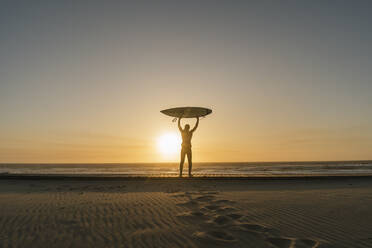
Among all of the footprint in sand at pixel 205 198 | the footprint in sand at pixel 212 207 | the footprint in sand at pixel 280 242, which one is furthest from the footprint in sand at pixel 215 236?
the footprint in sand at pixel 205 198

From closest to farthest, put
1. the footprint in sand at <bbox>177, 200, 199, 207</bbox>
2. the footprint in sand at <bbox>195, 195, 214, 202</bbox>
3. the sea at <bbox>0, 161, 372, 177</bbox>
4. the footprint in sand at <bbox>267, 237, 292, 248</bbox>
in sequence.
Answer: the footprint in sand at <bbox>267, 237, 292, 248</bbox> < the footprint in sand at <bbox>177, 200, 199, 207</bbox> < the footprint in sand at <bbox>195, 195, 214, 202</bbox> < the sea at <bbox>0, 161, 372, 177</bbox>

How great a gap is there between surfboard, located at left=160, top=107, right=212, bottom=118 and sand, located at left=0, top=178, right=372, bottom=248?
5743mm

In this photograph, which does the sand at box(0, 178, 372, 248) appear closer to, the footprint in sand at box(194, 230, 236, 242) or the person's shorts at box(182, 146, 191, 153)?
the footprint in sand at box(194, 230, 236, 242)

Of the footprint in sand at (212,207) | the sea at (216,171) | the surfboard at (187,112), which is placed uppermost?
the surfboard at (187,112)

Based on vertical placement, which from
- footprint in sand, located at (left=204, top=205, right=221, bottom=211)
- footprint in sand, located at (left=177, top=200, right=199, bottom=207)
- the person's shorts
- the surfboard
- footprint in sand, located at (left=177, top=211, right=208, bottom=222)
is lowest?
footprint in sand, located at (left=177, top=200, right=199, bottom=207)

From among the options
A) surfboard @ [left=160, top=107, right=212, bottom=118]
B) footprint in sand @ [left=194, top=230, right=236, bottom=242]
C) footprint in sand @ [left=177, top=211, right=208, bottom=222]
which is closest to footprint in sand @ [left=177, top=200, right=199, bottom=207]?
footprint in sand @ [left=177, top=211, right=208, bottom=222]

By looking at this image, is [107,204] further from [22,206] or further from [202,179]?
[202,179]

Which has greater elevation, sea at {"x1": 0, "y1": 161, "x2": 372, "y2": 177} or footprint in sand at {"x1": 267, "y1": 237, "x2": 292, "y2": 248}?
footprint in sand at {"x1": 267, "y1": 237, "x2": 292, "y2": 248}

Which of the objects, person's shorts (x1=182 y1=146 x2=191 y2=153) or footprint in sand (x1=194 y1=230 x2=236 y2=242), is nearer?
footprint in sand (x1=194 y1=230 x2=236 y2=242)

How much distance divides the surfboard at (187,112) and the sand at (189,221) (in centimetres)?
574

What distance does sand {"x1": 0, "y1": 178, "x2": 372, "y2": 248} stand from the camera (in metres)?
3.00

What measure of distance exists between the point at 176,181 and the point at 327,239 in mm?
5687

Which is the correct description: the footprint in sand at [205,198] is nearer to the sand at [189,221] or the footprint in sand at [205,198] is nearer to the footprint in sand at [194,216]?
the sand at [189,221]

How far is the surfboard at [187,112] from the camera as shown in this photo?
1105cm
